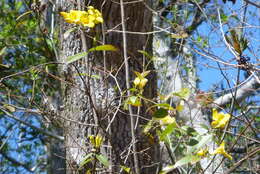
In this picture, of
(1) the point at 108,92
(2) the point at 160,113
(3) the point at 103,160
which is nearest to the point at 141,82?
(2) the point at 160,113

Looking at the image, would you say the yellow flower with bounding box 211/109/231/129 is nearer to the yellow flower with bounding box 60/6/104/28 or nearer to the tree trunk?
the yellow flower with bounding box 60/6/104/28

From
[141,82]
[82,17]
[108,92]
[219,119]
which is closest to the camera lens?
[219,119]

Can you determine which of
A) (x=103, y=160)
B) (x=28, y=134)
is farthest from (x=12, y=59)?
(x=103, y=160)

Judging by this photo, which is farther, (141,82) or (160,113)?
(141,82)

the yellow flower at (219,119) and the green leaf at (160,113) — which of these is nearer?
the yellow flower at (219,119)

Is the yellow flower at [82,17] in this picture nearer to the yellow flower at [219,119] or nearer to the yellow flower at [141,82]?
the yellow flower at [141,82]

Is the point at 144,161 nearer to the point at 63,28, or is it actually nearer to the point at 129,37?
the point at 129,37

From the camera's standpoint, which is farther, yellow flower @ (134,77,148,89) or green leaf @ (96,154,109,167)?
yellow flower @ (134,77,148,89)

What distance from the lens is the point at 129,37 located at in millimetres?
2072

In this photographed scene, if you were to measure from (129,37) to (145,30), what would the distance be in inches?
4.1

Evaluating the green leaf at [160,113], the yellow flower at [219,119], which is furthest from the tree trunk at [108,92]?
the yellow flower at [219,119]

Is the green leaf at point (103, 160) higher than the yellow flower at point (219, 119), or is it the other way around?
the yellow flower at point (219, 119)

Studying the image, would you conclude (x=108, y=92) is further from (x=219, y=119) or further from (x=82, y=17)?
(x=219, y=119)

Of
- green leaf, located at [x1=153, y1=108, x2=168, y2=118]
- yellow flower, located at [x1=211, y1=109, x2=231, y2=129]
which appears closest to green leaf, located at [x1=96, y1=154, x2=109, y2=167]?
green leaf, located at [x1=153, y1=108, x2=168, y2=118]
